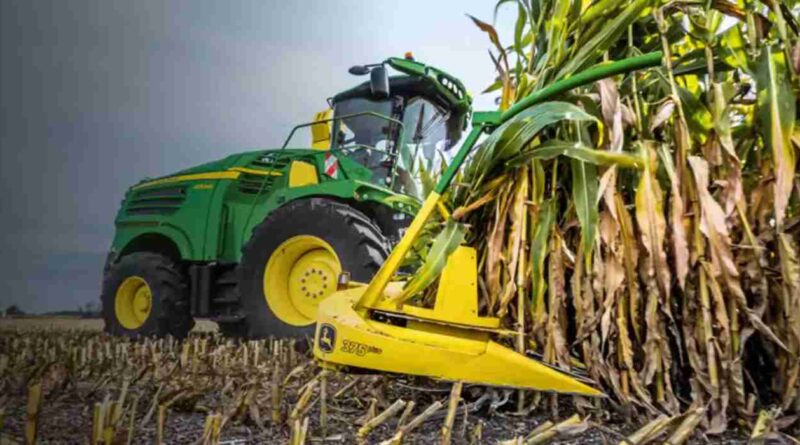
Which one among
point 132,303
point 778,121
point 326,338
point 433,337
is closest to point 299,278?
point 132,303

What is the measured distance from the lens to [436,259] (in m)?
1.38

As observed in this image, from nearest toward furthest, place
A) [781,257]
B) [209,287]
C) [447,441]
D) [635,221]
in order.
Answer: [447,441], [781,257], [635,221], [209,287]

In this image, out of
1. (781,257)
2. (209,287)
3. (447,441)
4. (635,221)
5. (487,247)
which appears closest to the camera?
(447,441)

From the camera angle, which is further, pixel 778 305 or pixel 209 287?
pixel 209 287

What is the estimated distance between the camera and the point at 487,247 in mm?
1529

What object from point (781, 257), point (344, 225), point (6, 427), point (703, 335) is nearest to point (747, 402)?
point (703, 335)

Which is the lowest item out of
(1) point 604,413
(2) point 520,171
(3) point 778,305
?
(1) point 604,413

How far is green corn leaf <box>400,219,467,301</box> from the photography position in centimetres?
137

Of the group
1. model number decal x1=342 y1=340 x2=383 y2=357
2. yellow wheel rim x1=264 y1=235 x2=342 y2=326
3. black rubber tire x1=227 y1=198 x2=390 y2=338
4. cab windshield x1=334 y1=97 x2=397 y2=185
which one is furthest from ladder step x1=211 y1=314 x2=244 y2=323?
model number decal x1=342 y1=340 x2=383 y2=357

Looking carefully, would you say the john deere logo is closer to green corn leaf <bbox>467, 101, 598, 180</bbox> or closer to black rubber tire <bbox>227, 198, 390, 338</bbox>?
green corn leaf <bbox>467, 101, 598, 180</bbox>

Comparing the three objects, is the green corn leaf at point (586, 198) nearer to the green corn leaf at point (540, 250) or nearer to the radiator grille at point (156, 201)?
the green corn leaf at point (540, 250)

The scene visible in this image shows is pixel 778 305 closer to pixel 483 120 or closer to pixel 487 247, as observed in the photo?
pixel 487 247

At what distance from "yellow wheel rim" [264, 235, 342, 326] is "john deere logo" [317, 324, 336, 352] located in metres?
1.31

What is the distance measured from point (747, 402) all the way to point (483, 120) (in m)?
0.79
